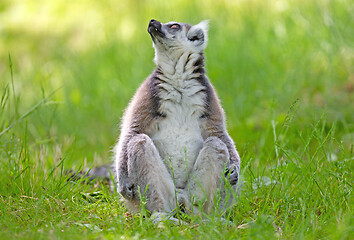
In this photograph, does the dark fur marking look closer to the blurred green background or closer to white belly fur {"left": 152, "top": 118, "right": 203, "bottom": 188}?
white belly fur {"left": 152, "top": 118, "right": 203, "bottom": 188}

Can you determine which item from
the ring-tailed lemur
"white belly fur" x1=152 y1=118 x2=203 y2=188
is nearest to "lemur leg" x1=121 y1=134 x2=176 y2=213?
the ring-tailed lemur

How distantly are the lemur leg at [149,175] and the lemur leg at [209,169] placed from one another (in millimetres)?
173

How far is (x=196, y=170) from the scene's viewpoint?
3.76m

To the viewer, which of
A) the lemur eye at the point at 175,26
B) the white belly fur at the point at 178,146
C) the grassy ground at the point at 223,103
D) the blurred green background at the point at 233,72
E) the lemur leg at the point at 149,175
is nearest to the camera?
the grassy ground at the point at 223,103

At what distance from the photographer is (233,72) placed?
7820mm

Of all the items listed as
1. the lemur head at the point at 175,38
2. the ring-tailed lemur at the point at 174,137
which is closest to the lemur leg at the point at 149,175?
the ring-tailed lemur at the point at 174,137

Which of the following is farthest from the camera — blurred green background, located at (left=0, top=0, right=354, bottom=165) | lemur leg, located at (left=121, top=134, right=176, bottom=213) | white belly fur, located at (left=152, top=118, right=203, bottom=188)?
blurred green background, located at (left=0, top=0, right=354, bottom=165)

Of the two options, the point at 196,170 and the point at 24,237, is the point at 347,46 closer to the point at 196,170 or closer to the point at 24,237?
the point at 196,170

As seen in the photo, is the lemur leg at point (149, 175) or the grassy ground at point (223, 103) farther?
the lemur leg at point (149, 175)

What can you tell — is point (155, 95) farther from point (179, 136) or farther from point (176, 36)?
point (176, 36)

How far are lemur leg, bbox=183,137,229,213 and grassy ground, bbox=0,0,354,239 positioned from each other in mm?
223

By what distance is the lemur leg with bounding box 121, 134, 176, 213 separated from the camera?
141 inches

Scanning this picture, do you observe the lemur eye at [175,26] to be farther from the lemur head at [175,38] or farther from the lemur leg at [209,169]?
the lemur leg at [209,169]

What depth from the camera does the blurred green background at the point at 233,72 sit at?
21.6ft
